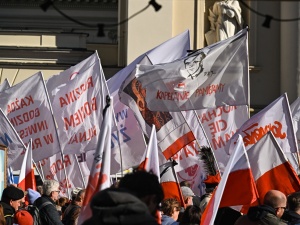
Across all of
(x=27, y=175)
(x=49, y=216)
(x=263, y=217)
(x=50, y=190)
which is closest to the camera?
(x=263, y=217)

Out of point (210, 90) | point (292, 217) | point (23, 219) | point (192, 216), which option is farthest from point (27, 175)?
point (292, 217)

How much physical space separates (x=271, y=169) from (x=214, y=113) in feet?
20.1

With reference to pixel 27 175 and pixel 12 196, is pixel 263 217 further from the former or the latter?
pixel 27 175

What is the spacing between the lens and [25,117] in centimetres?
1762

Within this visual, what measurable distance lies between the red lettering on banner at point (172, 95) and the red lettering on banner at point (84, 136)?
5.72 feet

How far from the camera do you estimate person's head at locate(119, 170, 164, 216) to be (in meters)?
6.62

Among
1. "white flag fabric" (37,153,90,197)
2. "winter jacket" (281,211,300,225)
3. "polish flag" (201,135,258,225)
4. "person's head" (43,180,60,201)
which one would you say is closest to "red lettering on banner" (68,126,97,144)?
"white flag fabric" (37,153,90,197)

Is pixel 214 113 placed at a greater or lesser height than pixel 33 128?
greater

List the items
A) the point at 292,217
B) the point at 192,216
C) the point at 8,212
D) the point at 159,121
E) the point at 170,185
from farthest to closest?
the point at 159,121 < the point at 170,185 < the point at 8,212 < the point at 192,216 < the point at 292,217

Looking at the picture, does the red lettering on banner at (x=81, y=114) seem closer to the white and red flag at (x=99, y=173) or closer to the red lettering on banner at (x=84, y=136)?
the red lettering on banner at (x=84, y=136)

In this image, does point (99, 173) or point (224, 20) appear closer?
point (99, 173)

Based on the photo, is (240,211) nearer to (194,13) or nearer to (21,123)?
(21,123)

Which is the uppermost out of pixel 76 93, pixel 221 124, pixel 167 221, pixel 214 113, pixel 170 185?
pixel 76 93

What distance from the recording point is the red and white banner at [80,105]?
1634 cm
